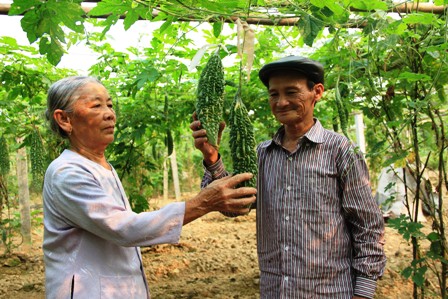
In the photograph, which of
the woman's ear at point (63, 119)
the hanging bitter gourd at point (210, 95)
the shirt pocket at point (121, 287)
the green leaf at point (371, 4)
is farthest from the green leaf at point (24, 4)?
the green leaf at point (371, 4)

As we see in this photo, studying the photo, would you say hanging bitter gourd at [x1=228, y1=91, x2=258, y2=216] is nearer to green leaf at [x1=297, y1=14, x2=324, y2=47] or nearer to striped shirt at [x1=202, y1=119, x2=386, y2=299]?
striped shirt at [x1=202, y1=119, x2=386, y2=299]

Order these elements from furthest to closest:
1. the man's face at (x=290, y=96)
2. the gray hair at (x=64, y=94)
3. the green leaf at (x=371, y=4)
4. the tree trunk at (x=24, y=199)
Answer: the tree trunk at (x=24, y=199), the green leaf at (x=371, y=4), the man's face at (x=290, y=96), the gray hair at (x=64, y=94)

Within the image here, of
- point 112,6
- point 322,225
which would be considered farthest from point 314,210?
point 112,6

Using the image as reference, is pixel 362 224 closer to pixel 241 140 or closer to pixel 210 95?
pixel 241 140

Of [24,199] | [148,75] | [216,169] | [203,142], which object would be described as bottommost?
[24,199]

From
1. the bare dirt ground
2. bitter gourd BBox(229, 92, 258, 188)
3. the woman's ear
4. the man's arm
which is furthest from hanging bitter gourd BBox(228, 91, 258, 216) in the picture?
the bare dirt ground

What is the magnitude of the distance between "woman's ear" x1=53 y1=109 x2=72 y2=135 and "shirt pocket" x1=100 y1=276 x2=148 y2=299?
26.3 inches

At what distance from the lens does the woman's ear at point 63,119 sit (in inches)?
73.7

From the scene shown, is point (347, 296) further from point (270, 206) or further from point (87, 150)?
point (87, 150)

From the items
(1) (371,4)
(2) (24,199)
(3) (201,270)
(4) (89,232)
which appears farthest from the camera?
(2) (24,199)

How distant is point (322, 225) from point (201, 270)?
4.09 meters

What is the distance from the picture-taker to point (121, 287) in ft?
5.80

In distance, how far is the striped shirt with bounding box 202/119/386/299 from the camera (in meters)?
1.94

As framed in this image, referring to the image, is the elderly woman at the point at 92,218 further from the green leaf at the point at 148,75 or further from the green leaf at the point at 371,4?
the green leaf at the point at 148,75
